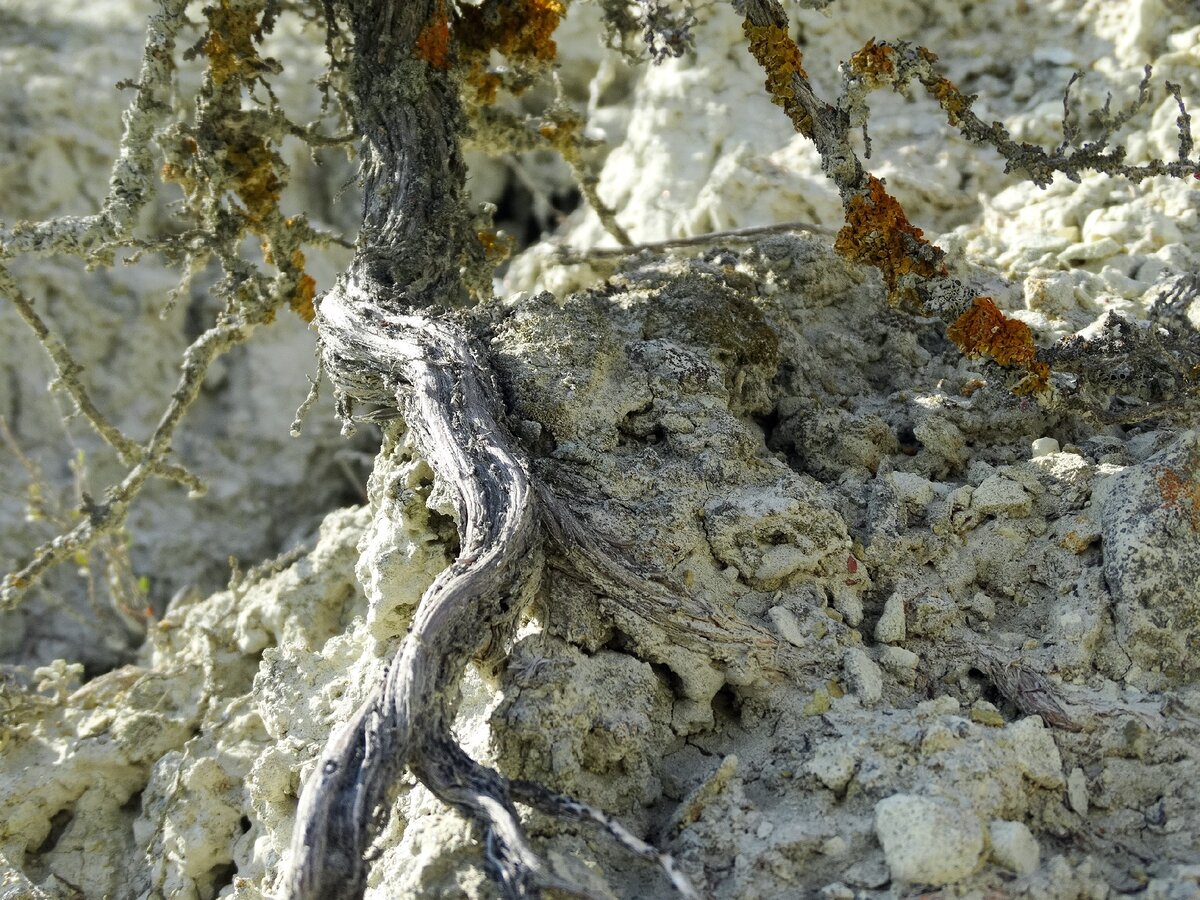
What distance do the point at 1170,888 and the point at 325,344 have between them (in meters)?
2.53

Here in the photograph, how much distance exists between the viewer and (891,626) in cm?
266

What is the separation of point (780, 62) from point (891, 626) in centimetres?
168

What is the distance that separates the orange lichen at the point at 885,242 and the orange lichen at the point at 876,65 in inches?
12.4

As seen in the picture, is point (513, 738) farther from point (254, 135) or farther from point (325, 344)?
point (254, 135)

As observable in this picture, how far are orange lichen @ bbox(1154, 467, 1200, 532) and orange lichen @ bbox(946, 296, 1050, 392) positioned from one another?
0.43 m

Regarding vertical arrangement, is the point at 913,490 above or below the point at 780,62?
below

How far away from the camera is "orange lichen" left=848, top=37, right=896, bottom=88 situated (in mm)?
2955

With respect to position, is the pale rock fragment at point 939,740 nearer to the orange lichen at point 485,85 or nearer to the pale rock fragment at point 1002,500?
the pale rock fragment at point 1002,500

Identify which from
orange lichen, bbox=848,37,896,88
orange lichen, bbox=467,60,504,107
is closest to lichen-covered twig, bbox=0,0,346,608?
orange lichen, bbox=467,60,504,107

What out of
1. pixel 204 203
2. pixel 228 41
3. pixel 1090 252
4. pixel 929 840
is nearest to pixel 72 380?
pixel 204 203

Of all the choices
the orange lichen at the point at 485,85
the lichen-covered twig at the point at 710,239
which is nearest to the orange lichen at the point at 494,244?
the lichen-covered twig at the point at 710,239

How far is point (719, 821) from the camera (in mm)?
2256

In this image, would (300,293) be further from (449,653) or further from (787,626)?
(787,626)

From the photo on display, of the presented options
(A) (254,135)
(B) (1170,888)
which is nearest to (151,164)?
(A) (254,135)
